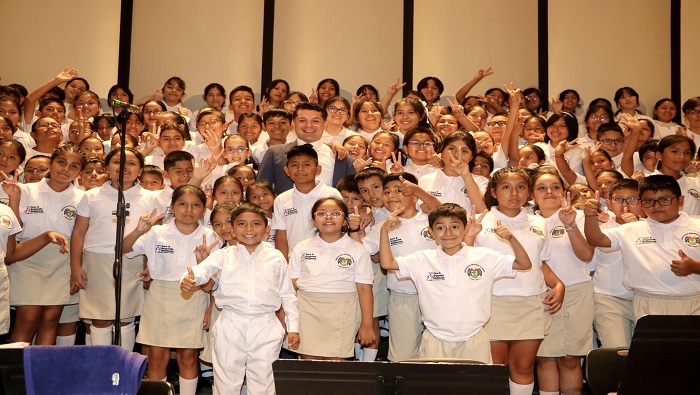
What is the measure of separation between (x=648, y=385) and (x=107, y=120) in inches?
221

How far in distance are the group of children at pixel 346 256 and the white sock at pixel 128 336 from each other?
0.06 ft

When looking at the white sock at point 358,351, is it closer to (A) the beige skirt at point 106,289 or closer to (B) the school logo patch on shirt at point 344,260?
(B) the school logo patch on shirt at point 344,260

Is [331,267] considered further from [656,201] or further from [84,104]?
[84,104]

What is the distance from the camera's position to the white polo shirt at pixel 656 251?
16.2ft

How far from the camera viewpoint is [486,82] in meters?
9.89

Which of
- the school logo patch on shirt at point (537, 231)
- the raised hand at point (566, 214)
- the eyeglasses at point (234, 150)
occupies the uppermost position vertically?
the eyeglasses at point (234, 150)

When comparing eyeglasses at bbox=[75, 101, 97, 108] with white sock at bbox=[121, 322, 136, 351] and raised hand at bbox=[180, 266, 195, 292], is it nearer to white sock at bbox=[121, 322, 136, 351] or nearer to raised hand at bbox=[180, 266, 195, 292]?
white sock at bbox=[121, 322, 136, 351]

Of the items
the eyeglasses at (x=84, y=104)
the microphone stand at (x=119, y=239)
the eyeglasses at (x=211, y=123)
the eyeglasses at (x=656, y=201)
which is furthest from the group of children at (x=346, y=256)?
the eyeglasses at (x=84, y=104)

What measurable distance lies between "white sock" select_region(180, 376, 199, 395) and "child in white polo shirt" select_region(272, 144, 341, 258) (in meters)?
1.05

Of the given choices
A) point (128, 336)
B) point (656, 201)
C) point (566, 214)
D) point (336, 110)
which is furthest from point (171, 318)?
point (656, 201)

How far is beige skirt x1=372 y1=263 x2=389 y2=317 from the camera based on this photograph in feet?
17.7

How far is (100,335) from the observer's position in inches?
211

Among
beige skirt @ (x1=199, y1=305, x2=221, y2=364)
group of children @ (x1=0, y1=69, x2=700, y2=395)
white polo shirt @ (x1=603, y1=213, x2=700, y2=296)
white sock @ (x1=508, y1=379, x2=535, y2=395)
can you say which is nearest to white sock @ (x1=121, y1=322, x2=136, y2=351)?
group of children @ (x1=0, y1=69, x2=700, y2=395)

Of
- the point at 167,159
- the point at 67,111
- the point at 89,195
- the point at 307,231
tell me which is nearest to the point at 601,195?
the point at 307,231
